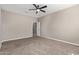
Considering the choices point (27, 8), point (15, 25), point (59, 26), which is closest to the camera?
point (27, 8)

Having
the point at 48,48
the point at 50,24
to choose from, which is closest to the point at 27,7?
the point at 50,24

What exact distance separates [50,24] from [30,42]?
74 cm

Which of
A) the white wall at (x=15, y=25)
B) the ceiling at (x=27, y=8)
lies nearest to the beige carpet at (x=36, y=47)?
the white wall at (x=15, y=25)

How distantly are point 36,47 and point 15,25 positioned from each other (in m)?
0.76

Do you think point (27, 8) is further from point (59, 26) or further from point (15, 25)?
point (59, 26)

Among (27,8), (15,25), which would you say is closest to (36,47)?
(15,25)

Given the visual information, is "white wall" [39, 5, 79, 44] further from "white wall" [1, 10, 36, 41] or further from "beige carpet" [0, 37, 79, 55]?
"white wall" [1, 10, 36, 41]

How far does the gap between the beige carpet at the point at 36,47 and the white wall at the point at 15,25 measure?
0.14 meters

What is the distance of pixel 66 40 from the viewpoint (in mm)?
1757

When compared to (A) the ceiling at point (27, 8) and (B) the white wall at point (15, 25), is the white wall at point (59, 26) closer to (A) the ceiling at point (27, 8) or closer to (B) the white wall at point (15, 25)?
(A) the ceiling at point (27, 8)

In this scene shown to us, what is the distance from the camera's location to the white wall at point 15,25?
1.46 metres

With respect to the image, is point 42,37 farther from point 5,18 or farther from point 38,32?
point 5,18

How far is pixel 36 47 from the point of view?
1550 mm
